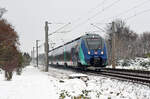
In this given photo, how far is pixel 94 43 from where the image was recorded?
78.6 feet

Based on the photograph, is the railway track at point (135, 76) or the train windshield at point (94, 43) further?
the train windshield at point (94, 43)

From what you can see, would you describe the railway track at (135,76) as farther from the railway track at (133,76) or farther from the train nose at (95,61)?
the train nose at (95,61)

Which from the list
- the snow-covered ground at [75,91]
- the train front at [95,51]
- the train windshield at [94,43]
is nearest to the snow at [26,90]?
the snow-covered ground at [75,91]

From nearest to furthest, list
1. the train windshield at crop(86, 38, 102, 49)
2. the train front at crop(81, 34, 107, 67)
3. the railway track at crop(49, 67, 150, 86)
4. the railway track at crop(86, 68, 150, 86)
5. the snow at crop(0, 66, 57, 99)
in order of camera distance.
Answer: the snow at crop(0, 66, 57, 99) → the railway track at crop(86, 68, 150, 86) → the railway track at crop(49, 67, 150, 86) → the train front at crop(81, 34, 107, 67) → the train windshield at crop(86, 38, 102, 49)

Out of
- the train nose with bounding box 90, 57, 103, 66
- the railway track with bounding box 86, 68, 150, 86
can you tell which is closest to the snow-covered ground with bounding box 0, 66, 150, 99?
the railway track with bounding box 86, 68, 150, 86

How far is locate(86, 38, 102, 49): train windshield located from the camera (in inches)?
937

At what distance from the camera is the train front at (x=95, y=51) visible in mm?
23266

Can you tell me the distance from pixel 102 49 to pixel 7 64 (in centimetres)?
945

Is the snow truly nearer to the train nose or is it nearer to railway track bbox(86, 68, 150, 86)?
railway track bbox(86, 68, 150, 86)

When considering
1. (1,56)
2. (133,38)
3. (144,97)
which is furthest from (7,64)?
(133,38)

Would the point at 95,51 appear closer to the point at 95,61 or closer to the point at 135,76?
the point at 95,61

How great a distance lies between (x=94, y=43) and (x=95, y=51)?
842mm

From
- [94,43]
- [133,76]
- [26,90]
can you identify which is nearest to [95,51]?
[94,43]

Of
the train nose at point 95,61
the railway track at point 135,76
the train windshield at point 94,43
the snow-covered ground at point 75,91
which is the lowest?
the snow-covered ground at point 75,91
